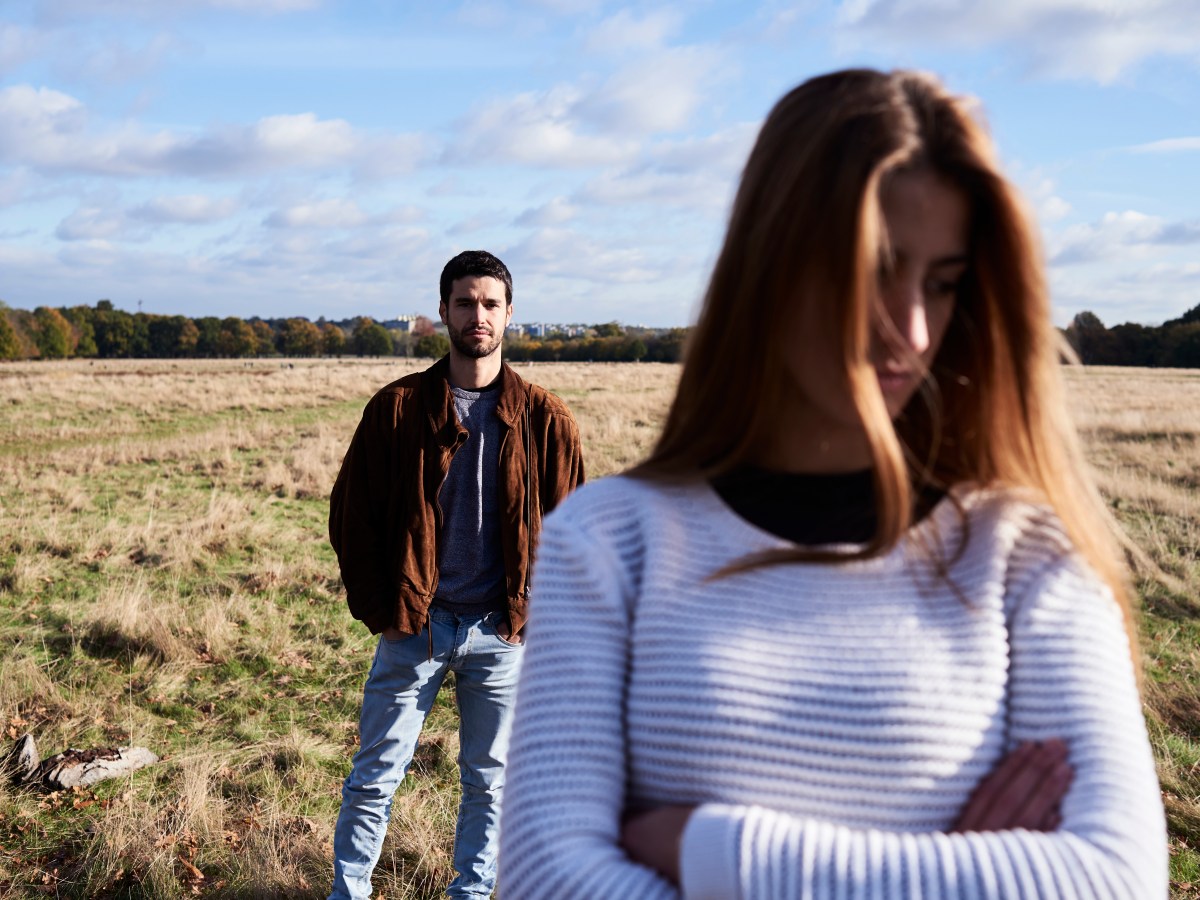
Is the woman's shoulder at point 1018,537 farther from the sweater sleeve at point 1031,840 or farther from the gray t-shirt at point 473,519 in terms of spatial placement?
the gray t-shirt at point 473,519

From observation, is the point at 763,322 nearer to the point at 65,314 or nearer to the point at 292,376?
the point at 292,376

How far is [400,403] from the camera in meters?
3.77

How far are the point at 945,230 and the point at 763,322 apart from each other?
0.86ft

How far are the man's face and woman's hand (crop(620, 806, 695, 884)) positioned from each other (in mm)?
3022

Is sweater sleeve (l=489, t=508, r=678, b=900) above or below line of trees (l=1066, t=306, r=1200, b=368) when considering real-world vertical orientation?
A: below

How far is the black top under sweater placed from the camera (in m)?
1.27

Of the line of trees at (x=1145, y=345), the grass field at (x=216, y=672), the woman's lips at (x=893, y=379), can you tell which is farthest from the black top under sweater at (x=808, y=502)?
the line of trees at (x=1145, y=345)

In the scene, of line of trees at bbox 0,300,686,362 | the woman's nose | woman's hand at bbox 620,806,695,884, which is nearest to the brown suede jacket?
woman's hand at bbox 620,806,695,884

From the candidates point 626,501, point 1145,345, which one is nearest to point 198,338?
point 1145,345

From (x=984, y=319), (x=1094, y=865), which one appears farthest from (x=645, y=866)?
(x=984, y=319)

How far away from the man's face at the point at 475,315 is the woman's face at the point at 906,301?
288cm

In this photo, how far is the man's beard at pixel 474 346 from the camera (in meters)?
3.98

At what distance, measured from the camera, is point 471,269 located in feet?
13.8

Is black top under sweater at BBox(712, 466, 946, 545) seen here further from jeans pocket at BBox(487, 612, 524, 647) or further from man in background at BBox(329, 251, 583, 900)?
jeans pocket at BBox(487, 612, 524, 647)
